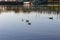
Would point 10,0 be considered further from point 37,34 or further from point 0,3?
point 37,34

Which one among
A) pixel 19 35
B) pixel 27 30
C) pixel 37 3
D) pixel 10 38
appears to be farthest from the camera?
pixel 37 3

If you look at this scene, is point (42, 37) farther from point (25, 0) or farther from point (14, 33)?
point (25, 0)

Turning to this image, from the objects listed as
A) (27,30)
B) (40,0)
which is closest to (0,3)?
(40,0)

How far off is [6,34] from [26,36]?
40.8 inches

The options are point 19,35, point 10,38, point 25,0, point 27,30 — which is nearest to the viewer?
point 10,38

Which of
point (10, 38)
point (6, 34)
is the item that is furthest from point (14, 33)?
point (10, 38)

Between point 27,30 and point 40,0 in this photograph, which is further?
point 40,0

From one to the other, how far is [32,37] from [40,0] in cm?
2488

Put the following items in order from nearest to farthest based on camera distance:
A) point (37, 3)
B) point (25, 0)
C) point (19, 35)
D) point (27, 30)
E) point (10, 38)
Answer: point (10, 38) → point (19, 35) → point (27, 30) → point (37, 3) → point (25, 0)

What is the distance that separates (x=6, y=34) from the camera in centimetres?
1170

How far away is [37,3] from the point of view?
111 feet

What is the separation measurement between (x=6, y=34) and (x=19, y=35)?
0.67 meters

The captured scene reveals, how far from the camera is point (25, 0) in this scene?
119ft

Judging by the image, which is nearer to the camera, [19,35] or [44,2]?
[19,35]
